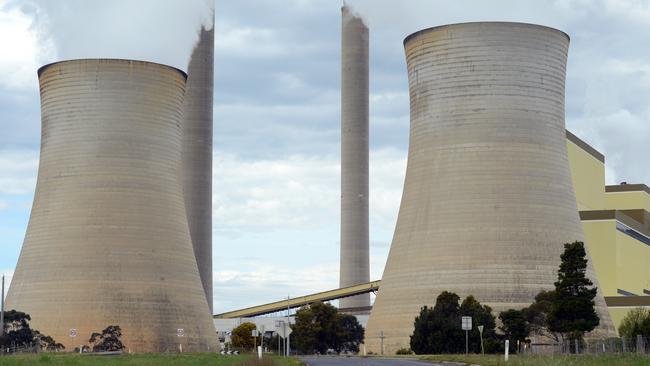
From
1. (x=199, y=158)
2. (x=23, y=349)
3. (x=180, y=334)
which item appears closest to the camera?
(x=23, y=349)

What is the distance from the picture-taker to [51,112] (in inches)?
2179

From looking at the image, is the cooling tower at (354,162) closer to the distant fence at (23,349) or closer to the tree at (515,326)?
the distant fence at (23,349)

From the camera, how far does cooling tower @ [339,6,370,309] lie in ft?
297

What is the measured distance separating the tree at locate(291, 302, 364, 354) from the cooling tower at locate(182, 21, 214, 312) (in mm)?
14537

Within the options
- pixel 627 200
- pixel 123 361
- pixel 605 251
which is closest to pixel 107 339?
pixel 123 361

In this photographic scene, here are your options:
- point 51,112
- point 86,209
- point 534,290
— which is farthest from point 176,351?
point 534,290

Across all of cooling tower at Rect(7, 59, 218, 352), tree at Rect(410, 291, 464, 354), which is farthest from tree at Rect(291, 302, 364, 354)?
tree at Rect(410, 291, 464, 354)

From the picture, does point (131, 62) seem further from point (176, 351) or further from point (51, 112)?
point (176, 351)

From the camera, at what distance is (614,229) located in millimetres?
71188

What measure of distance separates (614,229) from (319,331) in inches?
691

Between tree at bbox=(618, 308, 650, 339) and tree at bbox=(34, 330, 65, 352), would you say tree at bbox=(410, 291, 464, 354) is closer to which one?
tree at bbox=(618, 308, 650, 339)

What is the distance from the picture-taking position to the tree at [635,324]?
52906 mm

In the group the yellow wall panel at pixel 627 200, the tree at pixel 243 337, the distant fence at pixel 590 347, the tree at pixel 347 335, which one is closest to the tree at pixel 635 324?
the distant fence at pixel 590 347

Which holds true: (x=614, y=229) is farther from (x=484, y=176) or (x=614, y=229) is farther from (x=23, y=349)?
(x=23, y=349)
